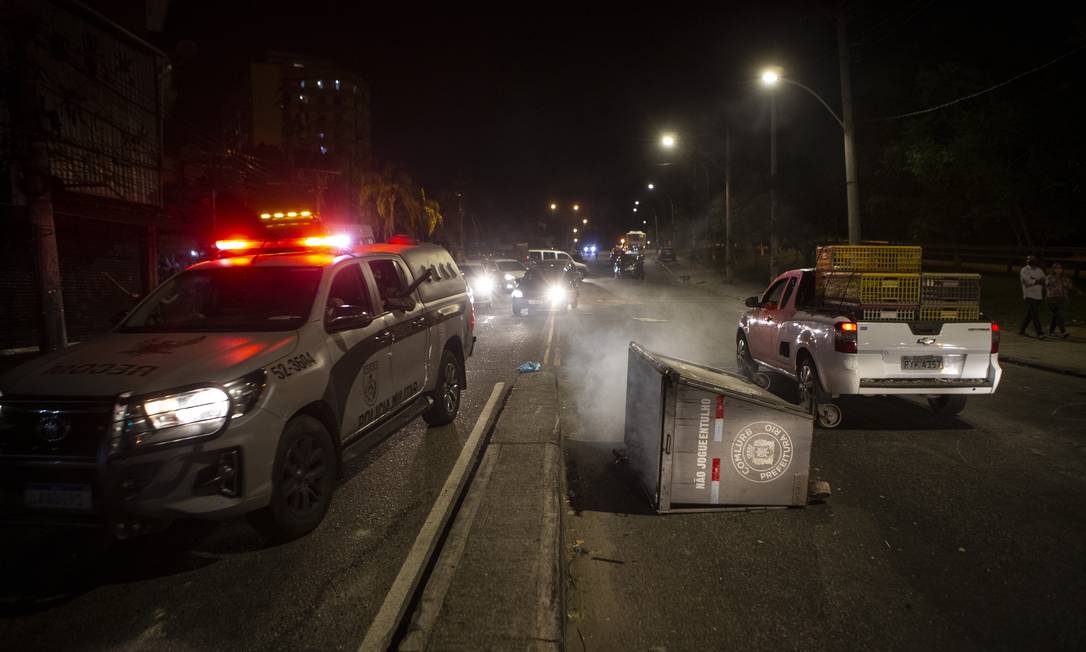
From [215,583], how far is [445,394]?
153 inches

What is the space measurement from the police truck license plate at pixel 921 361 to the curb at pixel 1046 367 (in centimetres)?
555

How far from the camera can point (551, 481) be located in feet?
18.3

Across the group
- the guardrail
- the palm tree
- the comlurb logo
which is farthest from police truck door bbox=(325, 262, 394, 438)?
the palm tree

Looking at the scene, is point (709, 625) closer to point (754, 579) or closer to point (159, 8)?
point (754, 579)

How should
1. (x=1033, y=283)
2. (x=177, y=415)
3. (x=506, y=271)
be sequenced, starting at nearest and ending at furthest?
(x=177, y=415)
(x=1033, y=283)
(x=506, y=271)

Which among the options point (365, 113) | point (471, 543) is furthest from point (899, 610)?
A: point (365, 113)

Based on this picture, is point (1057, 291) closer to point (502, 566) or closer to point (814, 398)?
point (814, 398)

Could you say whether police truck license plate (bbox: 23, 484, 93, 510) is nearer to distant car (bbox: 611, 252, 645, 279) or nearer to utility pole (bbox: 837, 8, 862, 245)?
utility pole (bbox: 837, 8, 862, 245)

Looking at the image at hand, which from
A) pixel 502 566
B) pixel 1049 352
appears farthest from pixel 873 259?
pixel 1049 352

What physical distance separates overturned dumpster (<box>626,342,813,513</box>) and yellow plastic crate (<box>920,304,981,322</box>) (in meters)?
3.68

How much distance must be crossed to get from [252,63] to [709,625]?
109771 mm

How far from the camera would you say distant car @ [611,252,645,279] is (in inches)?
1912

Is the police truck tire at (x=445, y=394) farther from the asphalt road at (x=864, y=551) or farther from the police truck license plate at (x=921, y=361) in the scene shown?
the police truck license plate at (x=921, y=361)

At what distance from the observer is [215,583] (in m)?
4.30
